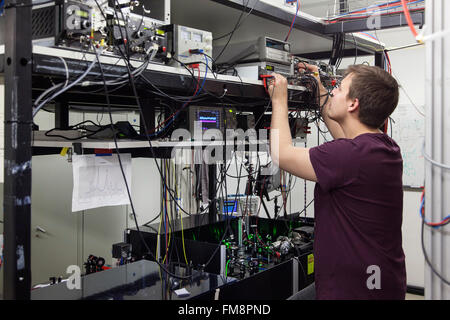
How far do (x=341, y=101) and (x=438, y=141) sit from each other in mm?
623

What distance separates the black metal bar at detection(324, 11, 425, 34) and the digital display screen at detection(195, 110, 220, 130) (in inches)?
37.1

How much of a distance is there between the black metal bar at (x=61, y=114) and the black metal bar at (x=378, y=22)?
5.16 ft

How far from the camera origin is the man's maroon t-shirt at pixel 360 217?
5.08ft

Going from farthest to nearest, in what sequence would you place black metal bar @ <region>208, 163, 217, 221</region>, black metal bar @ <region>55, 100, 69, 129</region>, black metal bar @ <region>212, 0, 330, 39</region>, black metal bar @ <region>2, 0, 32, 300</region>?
black metal bar @ <region>208, 163, 217, 221</region> < black metal bar @ <region>55, 100, 69, 129</region> < black metal bar @ <region>212, 0, 330, 39</region> < black metal bar @ <region>2, 0, 32, 300</region>

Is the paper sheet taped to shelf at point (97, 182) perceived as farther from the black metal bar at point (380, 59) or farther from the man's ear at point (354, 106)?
the black metal bar at point (380, 59)

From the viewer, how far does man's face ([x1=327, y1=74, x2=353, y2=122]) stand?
1.72m

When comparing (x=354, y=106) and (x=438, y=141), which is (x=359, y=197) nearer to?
A: (x=354, y=106)

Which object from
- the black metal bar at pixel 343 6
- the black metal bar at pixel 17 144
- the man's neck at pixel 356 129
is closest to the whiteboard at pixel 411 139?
the black metal bar at pixel 343 6

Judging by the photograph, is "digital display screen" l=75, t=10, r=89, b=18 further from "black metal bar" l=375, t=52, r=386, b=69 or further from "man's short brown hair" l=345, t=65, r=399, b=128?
"black metal bar" l=375, t=52, r=386, b=69

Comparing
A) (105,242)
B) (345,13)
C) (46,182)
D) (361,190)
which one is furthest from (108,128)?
(105,242)

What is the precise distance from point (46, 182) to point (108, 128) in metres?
1.79

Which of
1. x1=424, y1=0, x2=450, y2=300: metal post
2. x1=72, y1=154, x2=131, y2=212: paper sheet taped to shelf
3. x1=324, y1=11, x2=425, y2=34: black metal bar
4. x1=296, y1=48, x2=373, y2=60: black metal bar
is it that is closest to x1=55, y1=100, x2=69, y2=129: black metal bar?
x1=72, y1=154, x2=131, y2=212: paper sheet taped to shelf

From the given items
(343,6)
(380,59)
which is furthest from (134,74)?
(380,59)

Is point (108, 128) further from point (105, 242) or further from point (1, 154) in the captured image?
point (105, 242)
